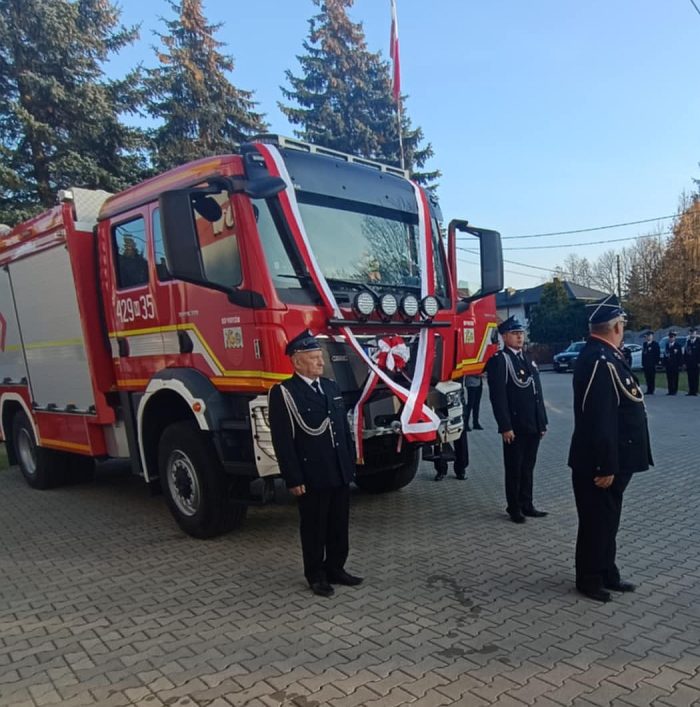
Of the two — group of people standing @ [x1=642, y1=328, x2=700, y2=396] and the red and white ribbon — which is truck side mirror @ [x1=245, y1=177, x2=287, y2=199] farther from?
group of people standing @ [x1=642, y1=328, x2=700, y2=396]

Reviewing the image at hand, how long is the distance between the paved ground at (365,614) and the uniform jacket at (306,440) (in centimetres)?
84

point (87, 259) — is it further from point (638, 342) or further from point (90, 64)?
point (638, 342)

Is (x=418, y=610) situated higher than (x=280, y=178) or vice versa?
(x=280, y=178)

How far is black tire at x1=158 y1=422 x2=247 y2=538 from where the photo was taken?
516 cm

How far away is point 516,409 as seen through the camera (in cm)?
549

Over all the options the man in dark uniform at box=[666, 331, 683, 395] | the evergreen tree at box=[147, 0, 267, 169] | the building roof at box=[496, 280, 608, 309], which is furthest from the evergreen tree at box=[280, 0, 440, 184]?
the building roof at box=[496, 280, 608, 309]

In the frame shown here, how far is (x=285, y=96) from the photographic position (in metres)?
27.3

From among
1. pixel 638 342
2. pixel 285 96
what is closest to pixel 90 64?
pixel 285 96

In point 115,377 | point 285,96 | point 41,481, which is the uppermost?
point 285,96

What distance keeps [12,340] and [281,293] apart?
482 cm

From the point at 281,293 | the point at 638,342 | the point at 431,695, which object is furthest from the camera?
the point at 638,342

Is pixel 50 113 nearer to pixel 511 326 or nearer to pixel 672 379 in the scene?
pixel 511 326

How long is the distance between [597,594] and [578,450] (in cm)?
90

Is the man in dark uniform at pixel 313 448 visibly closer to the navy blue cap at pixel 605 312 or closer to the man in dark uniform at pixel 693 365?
the navy blue cap at pixel 605 312
